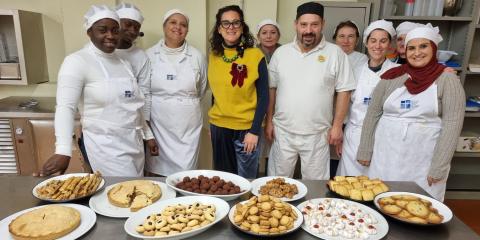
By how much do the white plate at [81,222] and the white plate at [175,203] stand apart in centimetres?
14

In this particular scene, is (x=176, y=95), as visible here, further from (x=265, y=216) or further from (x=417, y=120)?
(x=417, y=120)

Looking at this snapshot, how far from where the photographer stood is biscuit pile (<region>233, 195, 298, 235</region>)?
979 millimetres

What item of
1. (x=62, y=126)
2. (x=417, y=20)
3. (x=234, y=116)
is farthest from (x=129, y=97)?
(x=417, y=20)

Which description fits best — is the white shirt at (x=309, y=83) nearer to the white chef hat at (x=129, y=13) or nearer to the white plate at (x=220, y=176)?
the white plate at (x=220, y=176)

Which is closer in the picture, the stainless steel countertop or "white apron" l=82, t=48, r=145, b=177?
"white apron" l=82, t=48, r=145, b=177

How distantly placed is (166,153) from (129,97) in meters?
0.71

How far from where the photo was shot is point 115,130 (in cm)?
166

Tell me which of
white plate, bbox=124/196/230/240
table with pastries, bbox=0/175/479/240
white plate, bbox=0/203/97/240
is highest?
white plate, bbox=124/196/230/240

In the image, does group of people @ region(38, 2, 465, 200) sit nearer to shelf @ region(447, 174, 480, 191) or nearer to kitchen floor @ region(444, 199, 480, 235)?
kitchen floor @ region(444, 199, 480, 235)

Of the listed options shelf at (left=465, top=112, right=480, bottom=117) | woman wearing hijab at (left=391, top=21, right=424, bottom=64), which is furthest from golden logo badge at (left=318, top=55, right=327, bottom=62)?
shelf at (left=465, top=112, right=480, bottom=117)

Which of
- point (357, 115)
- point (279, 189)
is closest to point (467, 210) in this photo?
point (357, 115)

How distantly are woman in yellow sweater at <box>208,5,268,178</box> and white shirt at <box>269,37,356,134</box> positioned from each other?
0.17 m

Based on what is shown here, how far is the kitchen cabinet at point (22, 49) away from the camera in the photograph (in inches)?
106

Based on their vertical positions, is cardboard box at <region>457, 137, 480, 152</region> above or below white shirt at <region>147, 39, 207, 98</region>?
below
